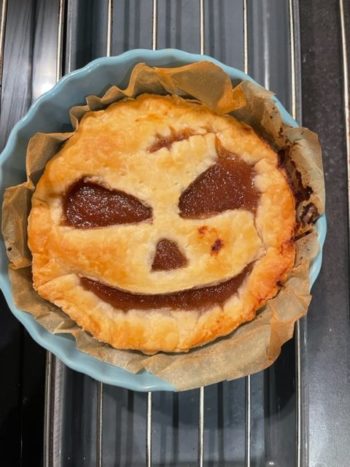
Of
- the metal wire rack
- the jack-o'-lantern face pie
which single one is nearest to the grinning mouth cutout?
the jack-o'-lantern face pie

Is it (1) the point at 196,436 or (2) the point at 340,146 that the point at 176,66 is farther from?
(1) the point at 196,436

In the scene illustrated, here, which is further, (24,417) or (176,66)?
(24,417)

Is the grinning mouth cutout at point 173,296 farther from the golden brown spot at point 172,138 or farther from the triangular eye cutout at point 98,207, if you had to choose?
the golden brown spot at point 172,138

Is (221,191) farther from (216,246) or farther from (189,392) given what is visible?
(189,392)

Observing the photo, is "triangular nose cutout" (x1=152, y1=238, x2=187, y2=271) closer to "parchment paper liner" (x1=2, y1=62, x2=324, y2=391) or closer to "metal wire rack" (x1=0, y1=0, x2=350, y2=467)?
"parchment paper liner" (x1=2, y1=62, x2=324, y2=391)

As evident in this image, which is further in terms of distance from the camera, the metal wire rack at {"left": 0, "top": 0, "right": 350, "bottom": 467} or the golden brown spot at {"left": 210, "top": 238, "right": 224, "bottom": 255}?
the metal wire rack at {"left": 0, "top": 0, "right": 350, "bottom": 467}

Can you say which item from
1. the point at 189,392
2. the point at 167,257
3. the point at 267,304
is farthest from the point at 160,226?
the point at 189,392

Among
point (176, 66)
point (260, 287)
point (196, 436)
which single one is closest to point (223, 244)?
point (260, 287)
